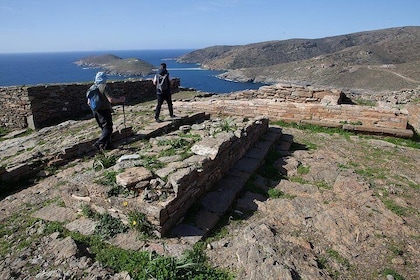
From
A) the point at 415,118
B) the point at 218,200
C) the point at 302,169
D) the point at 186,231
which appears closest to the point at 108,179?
the point at 186,231

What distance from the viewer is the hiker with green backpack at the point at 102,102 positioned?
6680mm

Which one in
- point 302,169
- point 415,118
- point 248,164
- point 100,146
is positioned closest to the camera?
point 248,164

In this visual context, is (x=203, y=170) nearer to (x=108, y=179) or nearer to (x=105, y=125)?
(x=108, y=179)

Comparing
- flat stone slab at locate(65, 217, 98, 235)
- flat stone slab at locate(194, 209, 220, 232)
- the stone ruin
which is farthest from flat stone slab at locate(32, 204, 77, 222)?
flat stone slab at locate(194, 209, 220, 232)

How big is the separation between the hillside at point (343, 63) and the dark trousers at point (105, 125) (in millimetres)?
76864

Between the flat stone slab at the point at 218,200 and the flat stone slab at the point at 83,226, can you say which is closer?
the flat stone slab at the point at 83,226

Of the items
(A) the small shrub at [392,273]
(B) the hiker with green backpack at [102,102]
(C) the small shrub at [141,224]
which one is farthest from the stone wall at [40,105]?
(A) the small shrub at [392,273]

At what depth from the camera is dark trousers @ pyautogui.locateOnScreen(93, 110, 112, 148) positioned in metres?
6.95

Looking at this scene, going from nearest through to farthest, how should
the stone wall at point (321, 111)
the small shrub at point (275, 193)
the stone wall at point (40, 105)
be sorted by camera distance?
the small shrub at point (275, 193), the stone wall at point (321, 111), the stone wall at point (40, 105)

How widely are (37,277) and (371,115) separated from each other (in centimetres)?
937

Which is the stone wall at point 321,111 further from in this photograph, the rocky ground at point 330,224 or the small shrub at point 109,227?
the small shrub at point 109,227

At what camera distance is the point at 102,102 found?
6762 mm

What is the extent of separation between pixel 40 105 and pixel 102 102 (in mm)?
6903

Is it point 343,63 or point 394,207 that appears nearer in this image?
point 394,207
